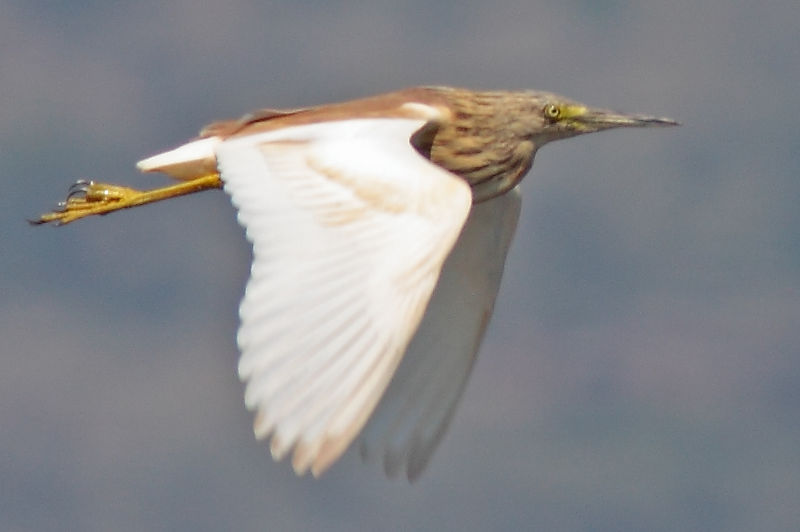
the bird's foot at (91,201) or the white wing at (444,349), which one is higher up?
the bird's foot at (91,201)

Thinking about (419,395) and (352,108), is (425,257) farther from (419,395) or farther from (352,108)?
(419,395)

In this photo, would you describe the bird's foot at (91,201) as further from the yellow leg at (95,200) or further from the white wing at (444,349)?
the white wing at (444,349)

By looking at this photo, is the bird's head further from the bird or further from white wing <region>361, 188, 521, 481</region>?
white wing <region>361, 188, 521, 481</region>

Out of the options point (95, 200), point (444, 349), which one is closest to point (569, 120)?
point (444, 349)

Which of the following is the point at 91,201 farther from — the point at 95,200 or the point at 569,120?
the point at 569,120

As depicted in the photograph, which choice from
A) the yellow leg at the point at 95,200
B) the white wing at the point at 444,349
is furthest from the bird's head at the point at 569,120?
the yellow leg at the point at 95,200
